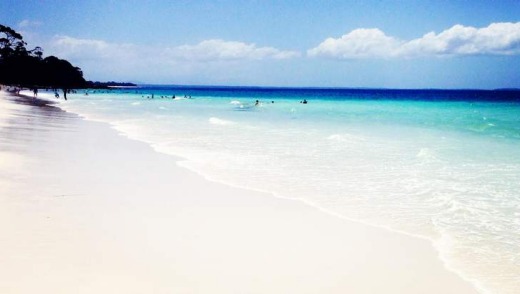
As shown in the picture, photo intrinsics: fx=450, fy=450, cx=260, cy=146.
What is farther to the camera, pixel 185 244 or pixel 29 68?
pixel 29 68

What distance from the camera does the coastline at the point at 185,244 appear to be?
487 cm

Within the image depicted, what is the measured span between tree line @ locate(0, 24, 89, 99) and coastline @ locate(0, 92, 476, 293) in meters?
84.6

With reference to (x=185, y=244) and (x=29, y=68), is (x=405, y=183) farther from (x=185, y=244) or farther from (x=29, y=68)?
(x=29, y=68)

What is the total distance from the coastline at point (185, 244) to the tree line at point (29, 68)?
84.6 m

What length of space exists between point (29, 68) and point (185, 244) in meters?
117

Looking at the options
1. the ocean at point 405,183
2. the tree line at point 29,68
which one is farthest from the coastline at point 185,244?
the tree line at point 29,68

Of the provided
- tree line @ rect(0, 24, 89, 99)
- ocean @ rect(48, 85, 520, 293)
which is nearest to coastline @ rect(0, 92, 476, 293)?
ocean @ rect(48, 85, 520, 293)

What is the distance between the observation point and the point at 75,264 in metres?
5.09

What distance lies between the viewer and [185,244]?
6008 mm

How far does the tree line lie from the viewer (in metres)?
97.4

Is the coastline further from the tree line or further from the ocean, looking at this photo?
the tree line

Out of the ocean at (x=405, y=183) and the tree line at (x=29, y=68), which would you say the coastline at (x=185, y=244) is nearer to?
the ocean at (x=405, y=183)

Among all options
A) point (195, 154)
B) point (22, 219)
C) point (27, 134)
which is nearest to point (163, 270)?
point (22, 219)

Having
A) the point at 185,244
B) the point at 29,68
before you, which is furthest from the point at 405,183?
the point at 29,68
